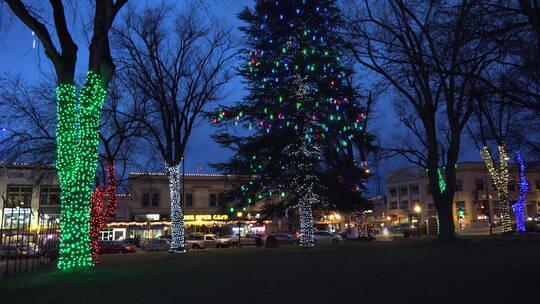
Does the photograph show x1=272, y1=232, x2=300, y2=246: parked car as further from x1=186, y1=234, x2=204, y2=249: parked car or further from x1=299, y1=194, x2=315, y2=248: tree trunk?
x1=299, y1=194, x2=315, y2=248: tree trunk

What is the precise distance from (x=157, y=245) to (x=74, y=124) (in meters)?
27.6

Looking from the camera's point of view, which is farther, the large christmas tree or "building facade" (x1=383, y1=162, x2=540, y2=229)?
"building facade" (x1=383, y1=162, x2=540, y2=229)

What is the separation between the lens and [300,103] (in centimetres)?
2433

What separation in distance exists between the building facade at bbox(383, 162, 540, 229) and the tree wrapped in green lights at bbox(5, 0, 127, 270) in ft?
176

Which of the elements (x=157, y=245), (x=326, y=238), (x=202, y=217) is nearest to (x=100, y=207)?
(x=157, y=245)

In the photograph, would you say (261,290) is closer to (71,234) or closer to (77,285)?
(77,285)

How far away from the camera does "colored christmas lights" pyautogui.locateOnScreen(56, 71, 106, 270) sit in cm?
1458

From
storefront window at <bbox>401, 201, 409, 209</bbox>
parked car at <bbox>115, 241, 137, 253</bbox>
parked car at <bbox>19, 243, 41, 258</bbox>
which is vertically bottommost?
parked car at <bbox>115, 241, 137, 253</bbox>

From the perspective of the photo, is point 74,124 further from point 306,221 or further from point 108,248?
point 108,248

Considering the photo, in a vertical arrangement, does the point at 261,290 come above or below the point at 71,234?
below

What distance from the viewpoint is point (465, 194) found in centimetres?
6956

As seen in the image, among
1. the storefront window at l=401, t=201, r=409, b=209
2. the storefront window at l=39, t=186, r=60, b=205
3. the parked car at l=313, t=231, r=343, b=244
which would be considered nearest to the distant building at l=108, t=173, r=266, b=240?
the storefront window at l=39, t=186, r=60, b=205

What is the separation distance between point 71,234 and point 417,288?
10880 millimetres

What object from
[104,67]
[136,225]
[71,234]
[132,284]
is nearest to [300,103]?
[104,67]
